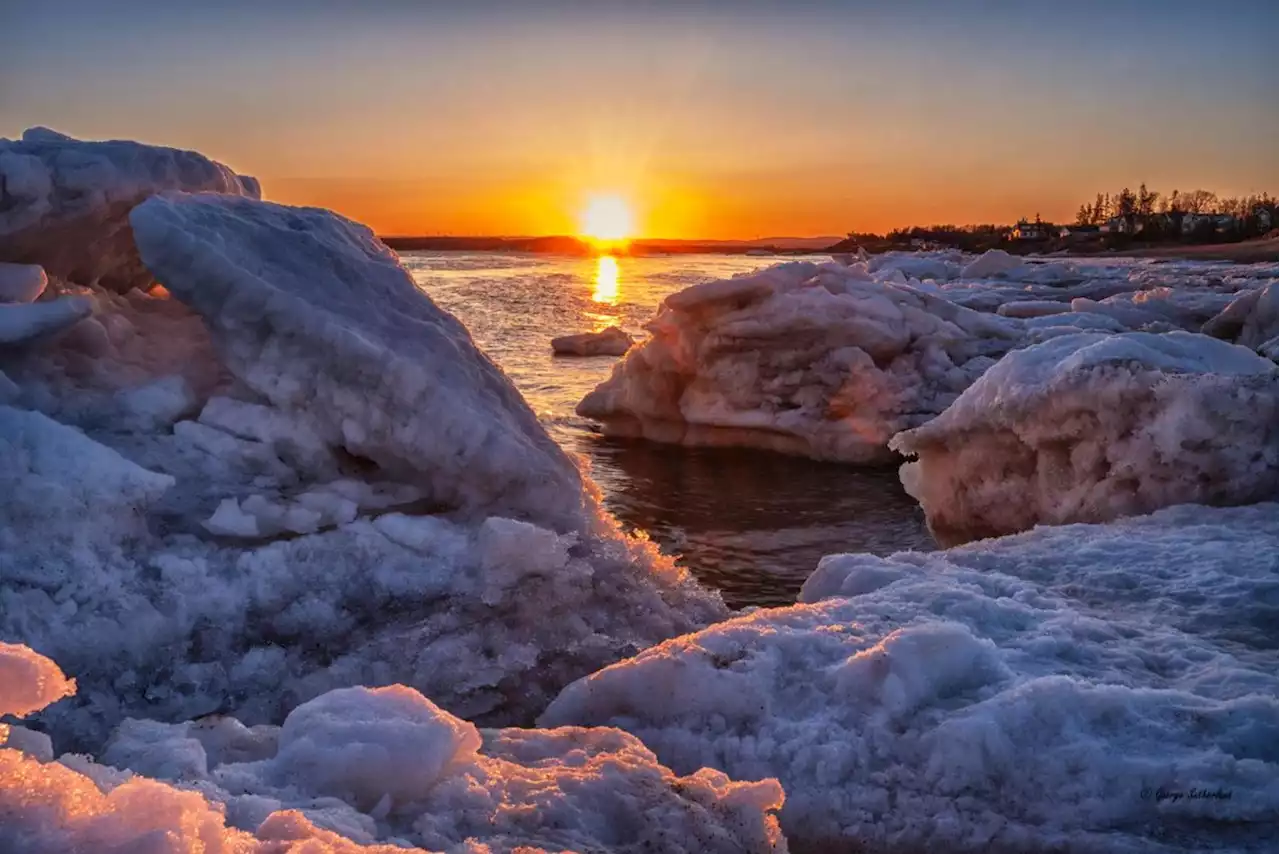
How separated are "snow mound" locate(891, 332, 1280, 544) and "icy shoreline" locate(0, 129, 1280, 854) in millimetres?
38

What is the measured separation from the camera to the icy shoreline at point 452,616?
258 centimetres

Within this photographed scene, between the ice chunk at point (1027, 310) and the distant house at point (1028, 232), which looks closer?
the ice chunk at point (1027, 310)

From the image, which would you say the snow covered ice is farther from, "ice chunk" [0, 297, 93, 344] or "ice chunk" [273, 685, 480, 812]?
"ice chunk" [273, 685, 480, 812]

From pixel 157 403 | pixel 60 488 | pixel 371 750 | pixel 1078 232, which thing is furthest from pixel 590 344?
pixel 1078 232

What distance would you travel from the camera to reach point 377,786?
8.02 feet

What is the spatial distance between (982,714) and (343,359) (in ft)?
11.2

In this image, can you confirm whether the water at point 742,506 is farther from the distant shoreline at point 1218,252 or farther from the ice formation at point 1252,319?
the distant shoreline at point 1218,252

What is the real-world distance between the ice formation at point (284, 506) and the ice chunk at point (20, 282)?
249mm

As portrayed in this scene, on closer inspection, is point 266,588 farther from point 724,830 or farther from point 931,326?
point 931,326

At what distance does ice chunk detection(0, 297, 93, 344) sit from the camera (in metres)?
4.20

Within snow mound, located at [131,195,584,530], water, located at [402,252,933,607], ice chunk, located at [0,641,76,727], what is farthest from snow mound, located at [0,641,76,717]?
water, located at [402,252,933,607]

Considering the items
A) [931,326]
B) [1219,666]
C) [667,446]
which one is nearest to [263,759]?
[1219,666]

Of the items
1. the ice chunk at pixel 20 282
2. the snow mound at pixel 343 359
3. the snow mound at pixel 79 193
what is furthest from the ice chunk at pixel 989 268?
the ice chunk at pixel 20 282

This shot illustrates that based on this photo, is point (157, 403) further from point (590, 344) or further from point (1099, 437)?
point (590, 344)
